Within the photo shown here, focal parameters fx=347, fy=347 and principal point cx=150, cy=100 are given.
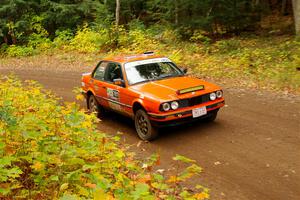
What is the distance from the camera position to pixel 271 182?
529 centimetres

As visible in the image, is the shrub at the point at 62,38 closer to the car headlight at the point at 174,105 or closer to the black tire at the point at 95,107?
the black tire at the point at 95,107

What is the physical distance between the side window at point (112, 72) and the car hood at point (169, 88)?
→ 777 mm

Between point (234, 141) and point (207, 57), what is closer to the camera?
point (234, 141)

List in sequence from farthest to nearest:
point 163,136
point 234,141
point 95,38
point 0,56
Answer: point 0,56 < point 95,38 < point 163,136 < point 234,141

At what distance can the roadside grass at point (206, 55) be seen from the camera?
1222 cm

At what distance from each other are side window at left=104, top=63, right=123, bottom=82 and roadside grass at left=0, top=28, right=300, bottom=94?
5066 mm

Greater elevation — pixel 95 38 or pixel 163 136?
pixel 95 38

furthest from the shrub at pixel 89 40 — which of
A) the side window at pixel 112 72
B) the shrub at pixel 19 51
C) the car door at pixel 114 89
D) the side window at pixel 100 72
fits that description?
the car door at pixel 114 89

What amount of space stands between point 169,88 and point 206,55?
29.4ft

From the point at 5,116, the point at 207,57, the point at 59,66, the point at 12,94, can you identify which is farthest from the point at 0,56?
the point at 5,116

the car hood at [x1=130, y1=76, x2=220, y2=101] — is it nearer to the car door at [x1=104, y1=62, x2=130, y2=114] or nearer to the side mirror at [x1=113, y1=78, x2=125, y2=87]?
the side mirror at [x1=113, y1=78, x2=125, y2=87]

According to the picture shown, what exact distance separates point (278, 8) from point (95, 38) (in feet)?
45.7

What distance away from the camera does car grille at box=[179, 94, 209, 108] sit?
7049 millimetres

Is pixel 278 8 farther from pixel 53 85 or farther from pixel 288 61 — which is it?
pixel 53 85
